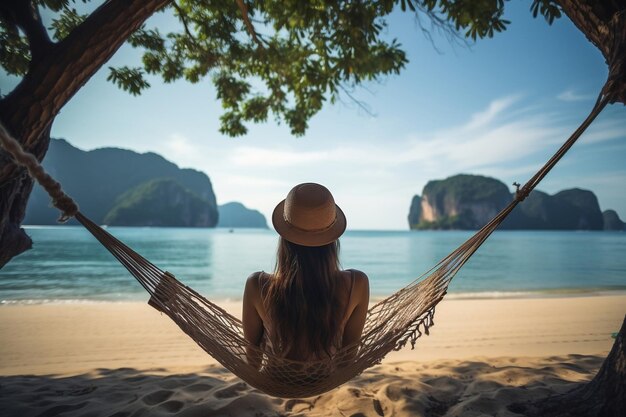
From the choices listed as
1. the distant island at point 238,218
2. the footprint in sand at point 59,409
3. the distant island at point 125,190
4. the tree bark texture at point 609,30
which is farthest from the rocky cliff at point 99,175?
the tree bark texture at point 609,30

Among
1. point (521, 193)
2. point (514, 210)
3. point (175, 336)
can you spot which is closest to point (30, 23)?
point (521, 193)

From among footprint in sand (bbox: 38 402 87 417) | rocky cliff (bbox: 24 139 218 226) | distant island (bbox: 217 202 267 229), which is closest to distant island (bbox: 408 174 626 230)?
rocky cliff (bbox: 24 139 218 226)

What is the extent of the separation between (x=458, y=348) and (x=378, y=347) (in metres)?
2.21

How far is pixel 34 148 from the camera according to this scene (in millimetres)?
1271

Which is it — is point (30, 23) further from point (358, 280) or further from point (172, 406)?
point (172, 406)

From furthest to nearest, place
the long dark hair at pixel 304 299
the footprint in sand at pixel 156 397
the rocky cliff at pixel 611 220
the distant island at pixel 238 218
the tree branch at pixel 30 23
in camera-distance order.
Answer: the distant island at pixel 238 218, the rocky cliff at pixel 611 220, the footprint in sand at pixel 156 397, the tree branch at pixel 30 23, the long dark hair at pixel 304 299

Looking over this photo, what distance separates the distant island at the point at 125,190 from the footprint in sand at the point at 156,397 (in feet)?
190

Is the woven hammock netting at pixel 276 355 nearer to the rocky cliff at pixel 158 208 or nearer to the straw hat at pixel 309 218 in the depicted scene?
the straw hat at pixel 309 218

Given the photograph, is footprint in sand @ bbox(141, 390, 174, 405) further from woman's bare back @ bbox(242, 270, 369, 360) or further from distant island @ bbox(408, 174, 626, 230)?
distant island @ bbox(408, 174, 626, 230)

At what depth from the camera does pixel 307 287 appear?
1080 mm

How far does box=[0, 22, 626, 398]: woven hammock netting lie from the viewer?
115cm

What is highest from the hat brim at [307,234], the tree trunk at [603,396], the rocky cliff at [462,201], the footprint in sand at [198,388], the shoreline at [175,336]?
the rocky cliff at [462,201]

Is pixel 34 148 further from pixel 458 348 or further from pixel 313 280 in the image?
pixel 458 348

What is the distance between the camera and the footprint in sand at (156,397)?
1.62 meters
